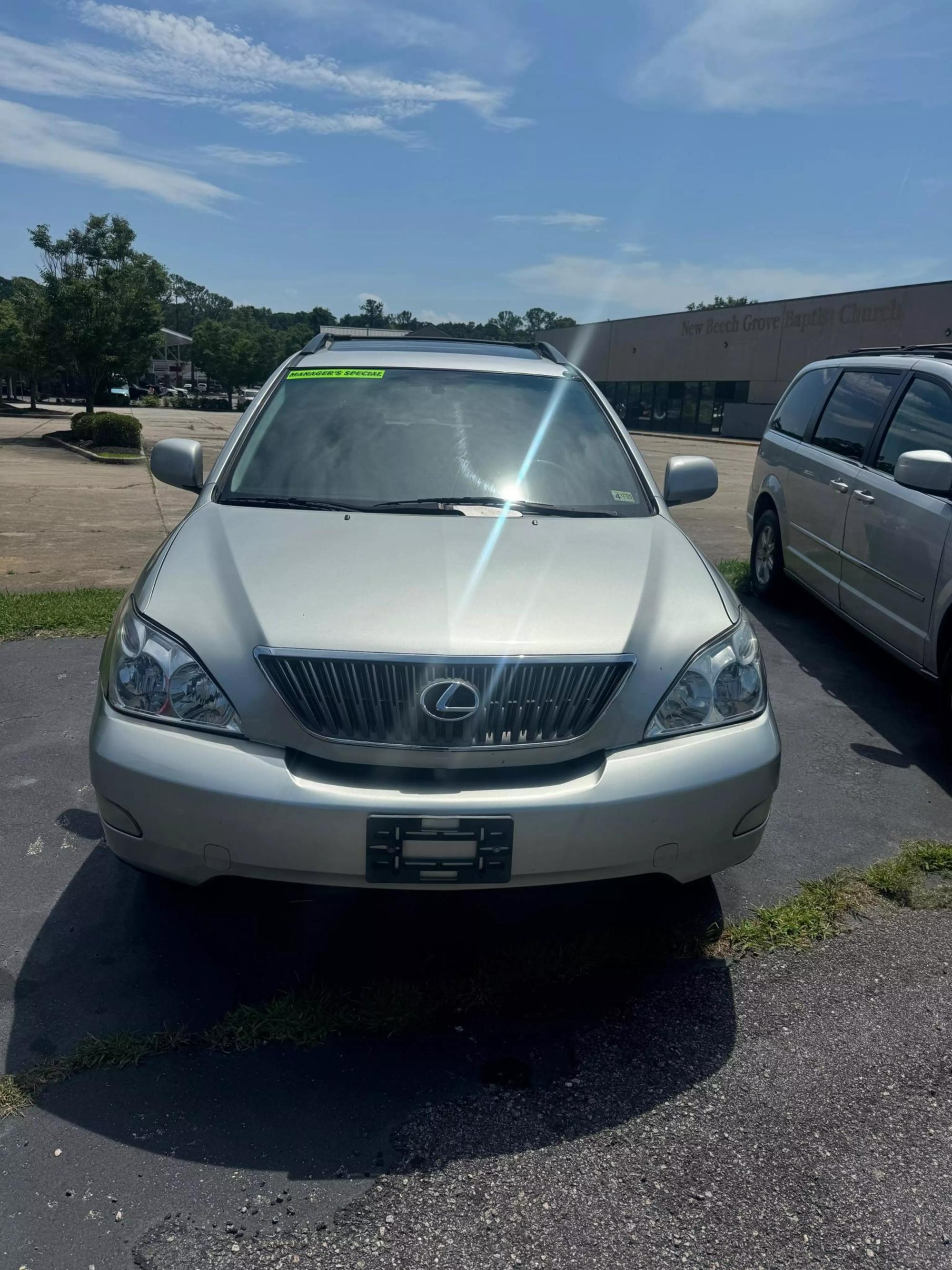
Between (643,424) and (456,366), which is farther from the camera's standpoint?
(643,424)

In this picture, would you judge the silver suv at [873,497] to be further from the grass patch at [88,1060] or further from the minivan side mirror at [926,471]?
the grass patch at [88,1060]

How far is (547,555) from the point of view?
9.78 feet

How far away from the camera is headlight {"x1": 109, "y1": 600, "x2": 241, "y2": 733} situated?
2.51 metres

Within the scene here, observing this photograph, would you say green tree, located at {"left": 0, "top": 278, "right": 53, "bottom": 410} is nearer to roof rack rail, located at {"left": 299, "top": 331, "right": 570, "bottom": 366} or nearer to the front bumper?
roof rack rail, located at {"left": 299, "top": 331, "right": 570, "bottom": 366}

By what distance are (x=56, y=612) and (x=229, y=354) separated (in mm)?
70844

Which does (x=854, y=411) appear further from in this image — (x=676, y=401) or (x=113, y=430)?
(x=676, y=401)

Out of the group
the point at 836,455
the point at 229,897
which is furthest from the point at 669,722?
the point at 836,455

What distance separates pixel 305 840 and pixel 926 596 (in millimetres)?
3582

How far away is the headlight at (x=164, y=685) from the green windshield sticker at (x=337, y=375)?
1707mm

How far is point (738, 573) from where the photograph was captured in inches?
345

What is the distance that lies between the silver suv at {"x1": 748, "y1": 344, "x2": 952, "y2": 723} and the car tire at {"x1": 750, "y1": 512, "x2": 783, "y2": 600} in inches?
0.6

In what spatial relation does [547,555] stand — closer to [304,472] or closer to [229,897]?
[304,472]

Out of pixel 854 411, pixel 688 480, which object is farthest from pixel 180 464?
pixel 854 411

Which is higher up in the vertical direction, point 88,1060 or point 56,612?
point 56,612
